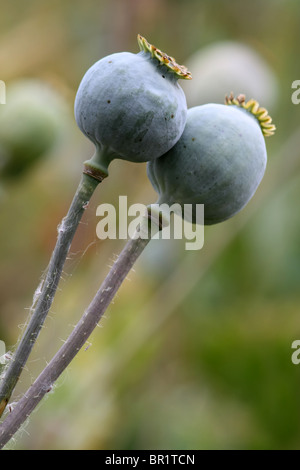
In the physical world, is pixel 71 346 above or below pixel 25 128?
below

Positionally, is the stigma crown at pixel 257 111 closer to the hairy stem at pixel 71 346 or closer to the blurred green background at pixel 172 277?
the hairy stem at pixel 71 346

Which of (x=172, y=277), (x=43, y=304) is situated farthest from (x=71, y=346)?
(x=172, y=277)

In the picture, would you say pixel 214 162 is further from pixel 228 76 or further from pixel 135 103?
pixel 228 76

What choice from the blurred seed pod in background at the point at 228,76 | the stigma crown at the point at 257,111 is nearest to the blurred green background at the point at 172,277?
the blurred seed pod in background at the point at 228,76

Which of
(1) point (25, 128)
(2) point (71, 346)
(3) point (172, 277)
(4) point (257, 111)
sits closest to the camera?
(2) point (71, 346)

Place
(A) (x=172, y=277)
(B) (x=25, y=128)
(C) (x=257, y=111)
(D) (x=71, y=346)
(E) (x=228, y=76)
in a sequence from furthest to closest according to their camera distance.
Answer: (A) (x=172, y=277) < (E) (x=228, y=76) < (B) (x=25, y=128) < (C) (x=257, y=111) < (D) (x=71, y=346)

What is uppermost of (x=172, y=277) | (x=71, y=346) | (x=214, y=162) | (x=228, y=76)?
(x=228, y=76)
